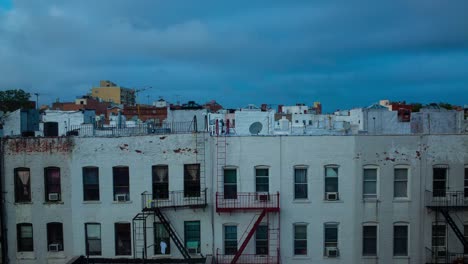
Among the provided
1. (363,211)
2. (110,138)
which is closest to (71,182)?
(110,138)

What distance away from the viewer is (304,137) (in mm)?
22234

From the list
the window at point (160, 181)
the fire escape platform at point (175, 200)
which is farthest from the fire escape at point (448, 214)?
the window at point (160, 181)

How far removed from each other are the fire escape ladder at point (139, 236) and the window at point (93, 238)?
2082mm

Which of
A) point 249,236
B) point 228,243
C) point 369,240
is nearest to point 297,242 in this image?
point 249,236

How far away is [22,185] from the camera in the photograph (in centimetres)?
2300

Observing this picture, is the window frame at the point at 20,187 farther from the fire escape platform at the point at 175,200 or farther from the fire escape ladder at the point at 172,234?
the fire escape ladder at the point at 172,234

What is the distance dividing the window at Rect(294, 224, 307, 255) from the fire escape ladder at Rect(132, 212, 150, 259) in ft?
26.5

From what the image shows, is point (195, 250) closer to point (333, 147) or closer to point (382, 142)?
point (333, 147)

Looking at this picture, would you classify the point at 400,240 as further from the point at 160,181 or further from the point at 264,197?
the point at 160,181

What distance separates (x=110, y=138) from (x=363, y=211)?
14225 millimetres

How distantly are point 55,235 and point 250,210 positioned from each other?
10.9m

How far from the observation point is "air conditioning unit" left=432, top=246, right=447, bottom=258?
2233cm

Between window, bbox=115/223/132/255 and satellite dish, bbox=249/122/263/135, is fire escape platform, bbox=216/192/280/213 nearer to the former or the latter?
satellite dish, bbox=249/122/263/135

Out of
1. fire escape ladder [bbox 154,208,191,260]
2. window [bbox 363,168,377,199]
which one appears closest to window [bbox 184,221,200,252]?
fire escape ladder [bbox 154,208,191,260]
